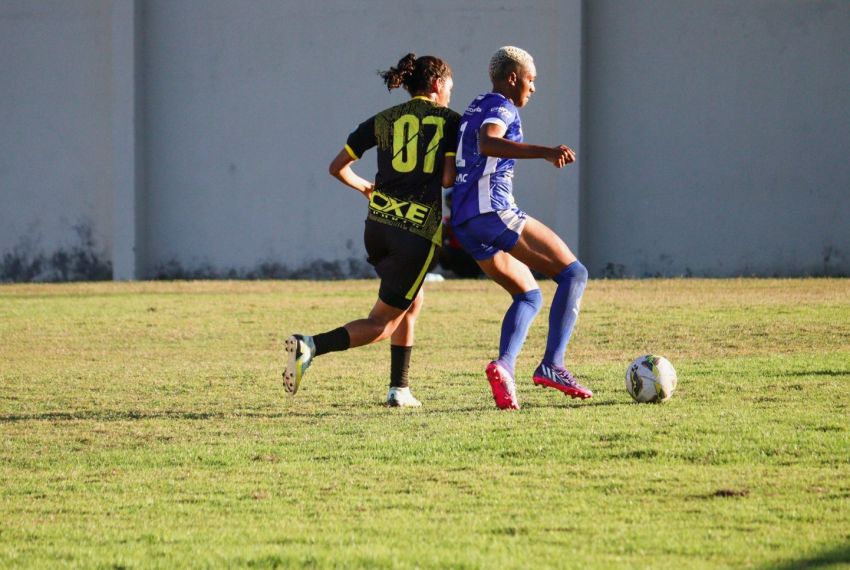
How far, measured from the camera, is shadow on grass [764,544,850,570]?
4.00m

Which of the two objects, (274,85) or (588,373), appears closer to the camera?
(588,373)

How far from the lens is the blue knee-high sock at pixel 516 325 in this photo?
24.1ft

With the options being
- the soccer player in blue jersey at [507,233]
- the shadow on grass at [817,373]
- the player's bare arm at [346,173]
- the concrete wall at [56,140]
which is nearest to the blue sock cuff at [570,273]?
the soccer player in blue jersey at [507,233]

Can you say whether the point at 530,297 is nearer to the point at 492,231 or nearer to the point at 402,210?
the point at 492,231

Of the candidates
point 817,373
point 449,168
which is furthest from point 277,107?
point 449,168

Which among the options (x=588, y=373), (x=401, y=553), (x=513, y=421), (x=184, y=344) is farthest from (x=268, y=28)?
(x=401, y=553)

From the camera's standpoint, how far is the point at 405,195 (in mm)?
7414

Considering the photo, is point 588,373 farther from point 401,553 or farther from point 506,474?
point 401,553

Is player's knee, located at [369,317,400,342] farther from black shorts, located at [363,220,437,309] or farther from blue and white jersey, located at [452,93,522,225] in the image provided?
blue and white jersey, located at [452,93,522,225]

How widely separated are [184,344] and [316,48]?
10420 mm

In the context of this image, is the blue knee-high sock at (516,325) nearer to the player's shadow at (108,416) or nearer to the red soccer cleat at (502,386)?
the red soccer cleat at (502,386)

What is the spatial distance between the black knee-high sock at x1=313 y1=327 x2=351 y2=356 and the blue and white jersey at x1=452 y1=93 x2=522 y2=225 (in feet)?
2.78

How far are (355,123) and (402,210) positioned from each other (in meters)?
14.1

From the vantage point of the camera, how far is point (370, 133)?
24.8 feet
